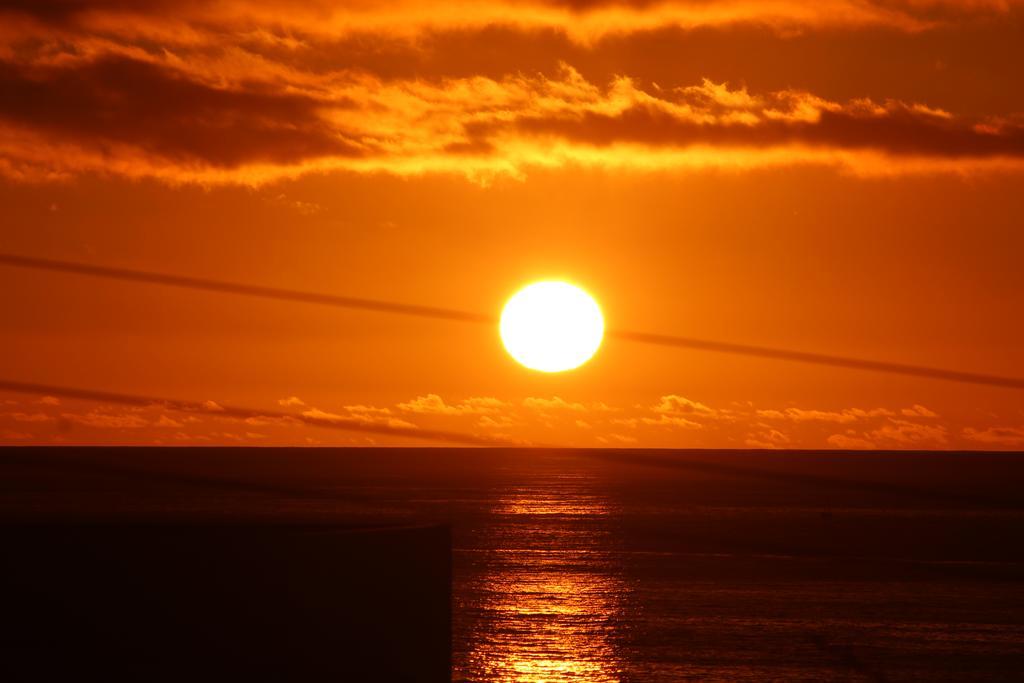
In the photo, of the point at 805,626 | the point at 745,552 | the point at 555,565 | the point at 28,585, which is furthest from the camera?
the point at 745,552

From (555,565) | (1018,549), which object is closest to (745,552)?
(555,565)

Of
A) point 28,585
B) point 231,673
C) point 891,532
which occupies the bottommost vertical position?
point 231,673

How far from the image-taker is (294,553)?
60.1 ft

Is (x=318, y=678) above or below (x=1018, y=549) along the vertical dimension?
below

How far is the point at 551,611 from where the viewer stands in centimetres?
5922

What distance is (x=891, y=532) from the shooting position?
119812 mm

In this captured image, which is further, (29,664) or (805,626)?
(805,626)

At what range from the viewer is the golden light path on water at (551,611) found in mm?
44031

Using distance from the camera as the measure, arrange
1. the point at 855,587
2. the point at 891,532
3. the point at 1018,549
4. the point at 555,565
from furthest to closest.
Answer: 1. the point at 891,532
2. the point at 1018,549
3. the point at 555,565
4. the point at 855,587

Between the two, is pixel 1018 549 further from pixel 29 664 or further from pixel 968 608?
pixel 29 664

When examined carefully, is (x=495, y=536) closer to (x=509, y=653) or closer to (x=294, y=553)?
(x=509, y=653)

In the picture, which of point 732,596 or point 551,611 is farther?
point 732,596

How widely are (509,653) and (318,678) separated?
29.1 metres

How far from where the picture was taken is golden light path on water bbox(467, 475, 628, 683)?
4403 cm
